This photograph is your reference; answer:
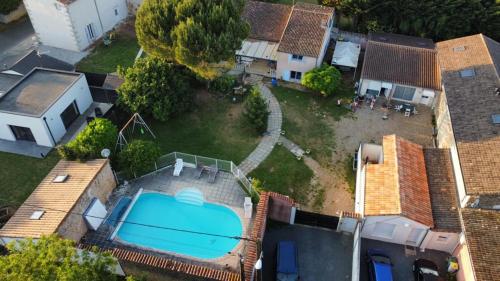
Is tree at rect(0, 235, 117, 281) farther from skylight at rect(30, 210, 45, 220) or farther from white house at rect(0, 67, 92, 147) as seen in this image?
white house at rect(0, 67, 92, 147)

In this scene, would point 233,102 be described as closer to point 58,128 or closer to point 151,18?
point 151,18

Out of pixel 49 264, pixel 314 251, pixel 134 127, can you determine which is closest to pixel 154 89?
pixel 134 127

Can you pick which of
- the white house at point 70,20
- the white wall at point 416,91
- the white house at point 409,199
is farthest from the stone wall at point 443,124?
the white house at point 70,20

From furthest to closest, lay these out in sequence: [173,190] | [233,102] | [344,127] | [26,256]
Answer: [233,102]
[344,127]
[173,190]
[26,256]

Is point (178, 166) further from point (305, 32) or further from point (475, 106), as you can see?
point (475, 106)

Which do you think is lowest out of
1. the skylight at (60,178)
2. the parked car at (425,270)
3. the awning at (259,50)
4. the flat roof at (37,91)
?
the parked car at (425,270)

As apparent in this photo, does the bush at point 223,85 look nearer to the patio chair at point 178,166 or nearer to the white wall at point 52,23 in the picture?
the patio chair at point 178,166

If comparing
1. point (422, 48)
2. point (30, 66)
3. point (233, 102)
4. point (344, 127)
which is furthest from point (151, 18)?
point (422, 48)
